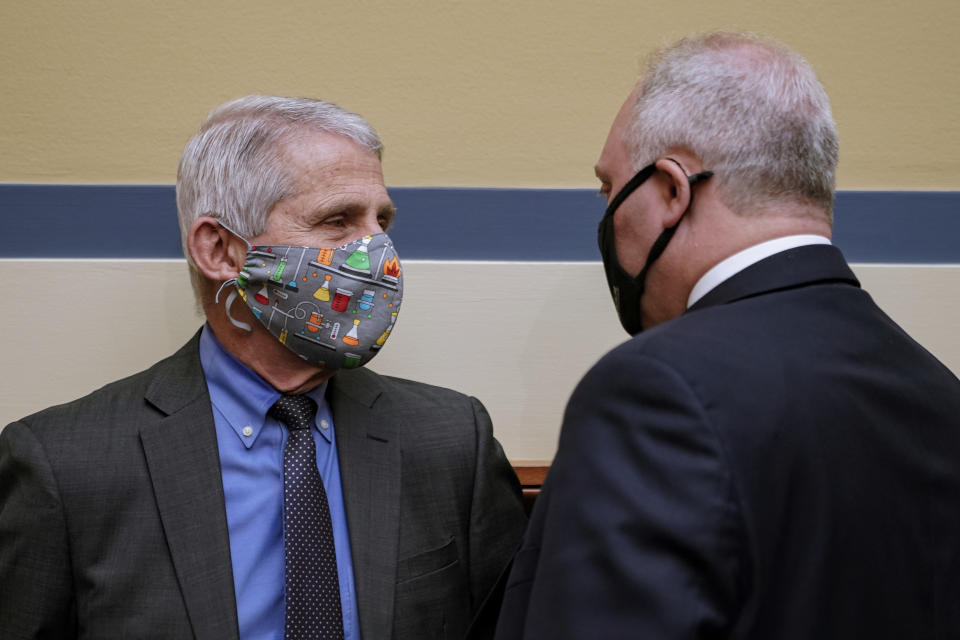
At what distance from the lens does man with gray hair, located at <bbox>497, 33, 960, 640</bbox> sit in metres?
1.08

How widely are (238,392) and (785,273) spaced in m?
0.98

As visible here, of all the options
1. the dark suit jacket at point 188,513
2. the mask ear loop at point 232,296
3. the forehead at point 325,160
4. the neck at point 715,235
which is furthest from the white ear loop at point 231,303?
the neck at point 715,235

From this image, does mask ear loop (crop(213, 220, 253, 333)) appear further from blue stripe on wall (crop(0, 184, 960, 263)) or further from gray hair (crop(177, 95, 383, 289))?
blue stripe on wall (crop(0, 184, 960, 263))

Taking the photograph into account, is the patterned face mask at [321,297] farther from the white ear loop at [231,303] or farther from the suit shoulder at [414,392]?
the suit shoulder at [414,392]

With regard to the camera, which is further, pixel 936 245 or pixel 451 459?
pixel 936 245

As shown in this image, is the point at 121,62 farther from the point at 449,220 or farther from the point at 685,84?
the point at 685,84

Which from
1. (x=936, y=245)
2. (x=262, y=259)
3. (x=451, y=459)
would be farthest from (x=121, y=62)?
(x=936, y=245)

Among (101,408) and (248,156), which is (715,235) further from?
(101,408)

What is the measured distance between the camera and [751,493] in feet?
3.58

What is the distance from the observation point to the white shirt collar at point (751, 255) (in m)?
1.29

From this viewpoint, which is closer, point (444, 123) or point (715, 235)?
point (715, 235)

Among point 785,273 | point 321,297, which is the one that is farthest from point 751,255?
point 321,297

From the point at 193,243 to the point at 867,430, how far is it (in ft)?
3.91

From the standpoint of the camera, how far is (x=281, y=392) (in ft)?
5.72
